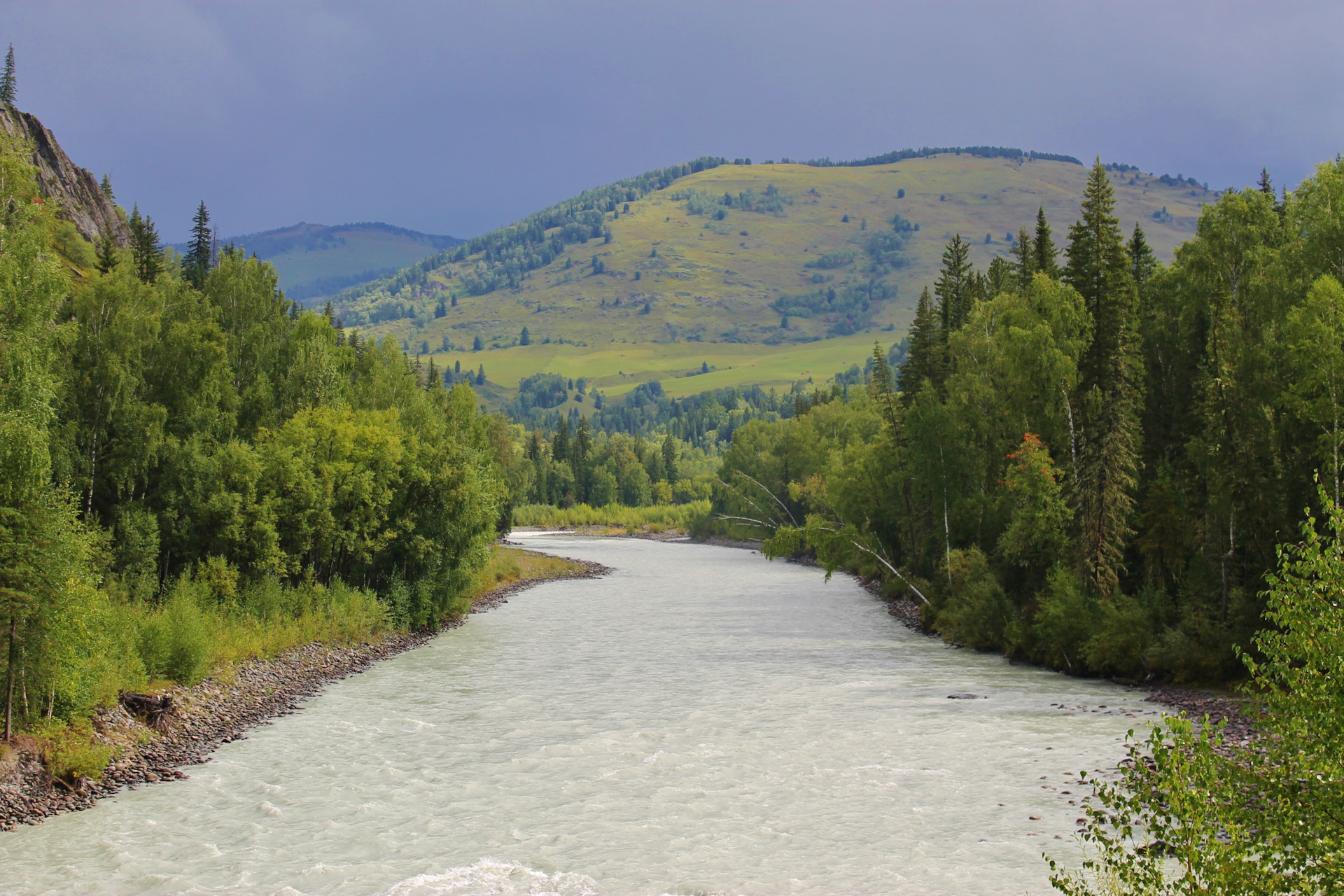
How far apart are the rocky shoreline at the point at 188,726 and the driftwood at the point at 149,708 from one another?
0.16m

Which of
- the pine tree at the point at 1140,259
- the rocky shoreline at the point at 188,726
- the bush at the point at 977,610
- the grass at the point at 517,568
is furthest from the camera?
the grass at the point at 517,568

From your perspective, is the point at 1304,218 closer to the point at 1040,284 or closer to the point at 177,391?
the point at 1040,284

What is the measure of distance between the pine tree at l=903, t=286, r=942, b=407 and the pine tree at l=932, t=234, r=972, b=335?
1.00m

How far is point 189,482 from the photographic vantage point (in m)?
44.4

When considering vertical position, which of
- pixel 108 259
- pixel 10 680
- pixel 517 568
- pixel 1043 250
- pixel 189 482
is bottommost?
pixel 517 568

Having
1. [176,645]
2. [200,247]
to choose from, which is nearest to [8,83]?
[200,247]

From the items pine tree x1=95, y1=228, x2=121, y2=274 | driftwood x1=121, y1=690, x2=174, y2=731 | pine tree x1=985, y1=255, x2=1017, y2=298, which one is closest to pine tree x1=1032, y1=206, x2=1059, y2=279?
pine tree x1=985, y1=255, x2=1017, y2=298

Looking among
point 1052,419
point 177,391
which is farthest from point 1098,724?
point 177,391

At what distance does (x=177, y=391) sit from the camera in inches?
1831

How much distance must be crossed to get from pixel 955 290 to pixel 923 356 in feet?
30.3

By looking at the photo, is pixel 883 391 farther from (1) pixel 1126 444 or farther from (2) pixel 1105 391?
(1) pixel 1126 444

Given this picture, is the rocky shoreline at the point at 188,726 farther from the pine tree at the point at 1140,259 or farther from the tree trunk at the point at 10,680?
the pine tree at the point at 1140,259

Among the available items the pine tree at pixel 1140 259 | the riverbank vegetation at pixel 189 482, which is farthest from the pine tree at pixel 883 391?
the riverbank vegetation at pixel 189 482

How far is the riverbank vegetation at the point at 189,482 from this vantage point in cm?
2555
